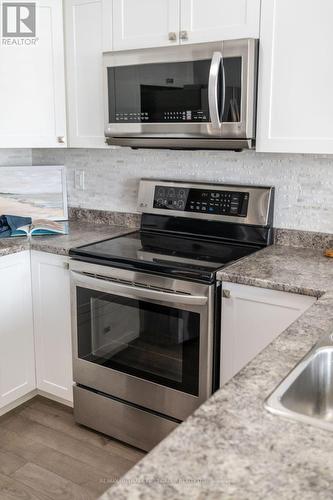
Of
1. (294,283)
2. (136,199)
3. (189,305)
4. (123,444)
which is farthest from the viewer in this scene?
(136,199)

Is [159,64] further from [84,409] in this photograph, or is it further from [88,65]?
[84,409]

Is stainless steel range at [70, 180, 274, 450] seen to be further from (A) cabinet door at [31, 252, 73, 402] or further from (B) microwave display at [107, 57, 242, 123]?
(B) microwave display at [107, 57, 242, 123]

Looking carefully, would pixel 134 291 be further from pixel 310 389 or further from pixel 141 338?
pixel 310 389

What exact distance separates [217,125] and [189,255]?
0.58m

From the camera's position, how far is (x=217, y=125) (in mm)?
2215

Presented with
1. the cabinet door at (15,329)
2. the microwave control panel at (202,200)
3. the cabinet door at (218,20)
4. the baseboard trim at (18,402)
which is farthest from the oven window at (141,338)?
the cabinet door at (218,20)

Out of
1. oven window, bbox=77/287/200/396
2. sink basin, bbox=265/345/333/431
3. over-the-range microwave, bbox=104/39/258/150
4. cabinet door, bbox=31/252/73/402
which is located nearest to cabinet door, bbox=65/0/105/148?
over-the-range microwave, bbox=104/39/258/150

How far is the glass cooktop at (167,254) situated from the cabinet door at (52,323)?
22 centimetres

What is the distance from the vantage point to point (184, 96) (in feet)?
7.50

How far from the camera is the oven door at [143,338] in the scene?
7.10 ft

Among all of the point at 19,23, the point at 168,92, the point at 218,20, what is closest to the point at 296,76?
the point at 218,20

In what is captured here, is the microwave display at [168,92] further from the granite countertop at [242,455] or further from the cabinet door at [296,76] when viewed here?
the granite countertop at [242,455]

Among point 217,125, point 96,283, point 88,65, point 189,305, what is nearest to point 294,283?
point 189,305

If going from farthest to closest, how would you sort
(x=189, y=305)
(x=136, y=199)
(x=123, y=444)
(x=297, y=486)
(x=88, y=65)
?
(x=136, y=199) → (x=88, y=65) → (x=123, y=444) → (x=189, y=305) → (x=297, y=486)
